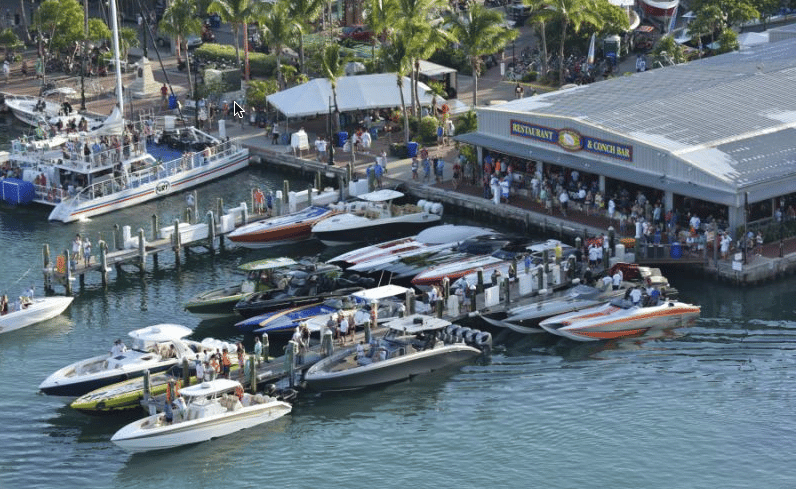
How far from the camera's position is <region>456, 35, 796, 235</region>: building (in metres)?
85.7

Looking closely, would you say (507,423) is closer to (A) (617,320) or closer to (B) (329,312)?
(A) (617,320)

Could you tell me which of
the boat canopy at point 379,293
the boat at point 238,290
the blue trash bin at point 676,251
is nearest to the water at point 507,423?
the boat at point 238,290

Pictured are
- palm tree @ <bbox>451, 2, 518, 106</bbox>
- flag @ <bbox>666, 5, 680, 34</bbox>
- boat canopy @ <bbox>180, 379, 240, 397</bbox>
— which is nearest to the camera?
boat canopy @ <bbox>180, 379, 240, 397</bbox>

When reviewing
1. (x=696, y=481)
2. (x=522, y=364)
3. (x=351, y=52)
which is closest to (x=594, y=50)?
(x=351, y=52)

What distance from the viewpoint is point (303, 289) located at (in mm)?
80438

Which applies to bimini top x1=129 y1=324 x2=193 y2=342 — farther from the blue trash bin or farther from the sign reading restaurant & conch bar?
the sign reading restaurant & conch bar

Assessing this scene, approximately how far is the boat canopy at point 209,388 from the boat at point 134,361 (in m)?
4.24

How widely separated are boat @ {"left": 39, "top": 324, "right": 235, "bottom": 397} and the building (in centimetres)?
2682

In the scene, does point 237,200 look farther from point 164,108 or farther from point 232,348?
point 232,348

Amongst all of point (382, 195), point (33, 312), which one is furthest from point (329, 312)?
point (382, 195)

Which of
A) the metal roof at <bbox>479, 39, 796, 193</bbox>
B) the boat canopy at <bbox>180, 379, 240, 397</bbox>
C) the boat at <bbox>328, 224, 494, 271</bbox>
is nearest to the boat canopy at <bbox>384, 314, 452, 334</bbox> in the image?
the boat canopy at <bbox>180, 379, 240, 397</bbox>

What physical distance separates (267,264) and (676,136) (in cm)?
2310

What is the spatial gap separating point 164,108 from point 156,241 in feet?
104

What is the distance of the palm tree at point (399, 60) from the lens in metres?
105
